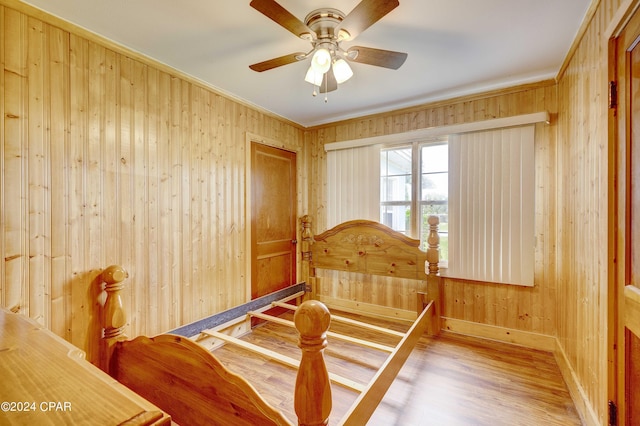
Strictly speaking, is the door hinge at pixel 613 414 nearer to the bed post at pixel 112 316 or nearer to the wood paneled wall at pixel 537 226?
the wood paneled wall at pixel 537 226

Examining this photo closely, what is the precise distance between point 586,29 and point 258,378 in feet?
10.8

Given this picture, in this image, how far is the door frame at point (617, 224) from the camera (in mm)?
1269

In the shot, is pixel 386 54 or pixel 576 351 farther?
pixel 576 351

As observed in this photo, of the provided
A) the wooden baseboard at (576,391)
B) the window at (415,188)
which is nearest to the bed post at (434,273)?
the window at (415,188)

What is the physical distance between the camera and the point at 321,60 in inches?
63.8

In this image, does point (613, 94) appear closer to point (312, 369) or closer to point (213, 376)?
point (312, 369)

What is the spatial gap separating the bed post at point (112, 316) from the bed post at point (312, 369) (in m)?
1.14

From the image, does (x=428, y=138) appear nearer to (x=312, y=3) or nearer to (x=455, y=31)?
(x=455, y=31)

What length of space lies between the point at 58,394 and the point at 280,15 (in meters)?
1.59

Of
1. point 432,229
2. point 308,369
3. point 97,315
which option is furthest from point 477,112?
point 97,315

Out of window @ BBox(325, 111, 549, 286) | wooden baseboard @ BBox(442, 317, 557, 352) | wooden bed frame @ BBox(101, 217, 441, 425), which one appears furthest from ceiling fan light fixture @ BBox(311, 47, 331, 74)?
wooden baseboard @ BBox(442, 317, 557, 352)

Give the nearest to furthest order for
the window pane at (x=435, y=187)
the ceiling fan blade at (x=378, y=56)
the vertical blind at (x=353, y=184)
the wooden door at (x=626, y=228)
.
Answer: the wooden door at (x=626, y=228)
the ceiling fan blade at (x=378, y=56)
the window pane at (x=435, y=187)
the vertical blind at (x=353, y=184)

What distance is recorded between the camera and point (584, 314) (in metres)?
1.74

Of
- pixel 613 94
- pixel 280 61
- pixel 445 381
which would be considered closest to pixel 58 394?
pixel 280 61
